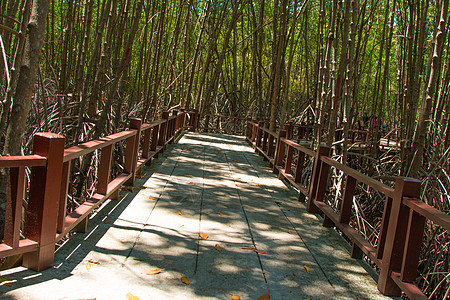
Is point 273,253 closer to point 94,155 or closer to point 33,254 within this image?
point 33,254

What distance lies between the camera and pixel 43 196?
2357 mm

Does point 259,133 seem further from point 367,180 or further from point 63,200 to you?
point 63,200

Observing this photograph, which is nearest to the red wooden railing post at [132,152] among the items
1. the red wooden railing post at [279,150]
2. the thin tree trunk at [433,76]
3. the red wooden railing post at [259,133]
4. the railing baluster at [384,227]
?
the red wooden railing post at [279,150]

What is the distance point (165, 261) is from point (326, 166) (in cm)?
209

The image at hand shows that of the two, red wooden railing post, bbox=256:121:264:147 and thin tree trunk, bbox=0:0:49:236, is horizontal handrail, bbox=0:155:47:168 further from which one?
red wooden railing post, bbox=256:121:264:147

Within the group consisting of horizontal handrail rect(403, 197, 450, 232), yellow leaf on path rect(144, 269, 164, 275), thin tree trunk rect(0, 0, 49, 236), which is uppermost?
thin tree trunk rect(0, 0, 49, 236)

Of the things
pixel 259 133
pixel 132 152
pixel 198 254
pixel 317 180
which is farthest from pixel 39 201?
pixel 259 133

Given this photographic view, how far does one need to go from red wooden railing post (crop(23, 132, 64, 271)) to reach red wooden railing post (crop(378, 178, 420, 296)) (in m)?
1.97

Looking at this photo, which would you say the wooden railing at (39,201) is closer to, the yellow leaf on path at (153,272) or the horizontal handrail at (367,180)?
the yellow leaf on path at (153,272)

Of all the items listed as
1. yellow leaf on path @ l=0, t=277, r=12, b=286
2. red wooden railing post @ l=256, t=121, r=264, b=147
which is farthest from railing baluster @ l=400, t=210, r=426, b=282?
red wooden railing post @ l=256, t=121, r=264, b=147

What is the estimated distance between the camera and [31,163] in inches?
89.1

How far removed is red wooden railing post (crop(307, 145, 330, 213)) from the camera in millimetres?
4379

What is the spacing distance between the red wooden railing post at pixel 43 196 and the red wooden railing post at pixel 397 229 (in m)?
1.97

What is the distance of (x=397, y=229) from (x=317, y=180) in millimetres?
1928
